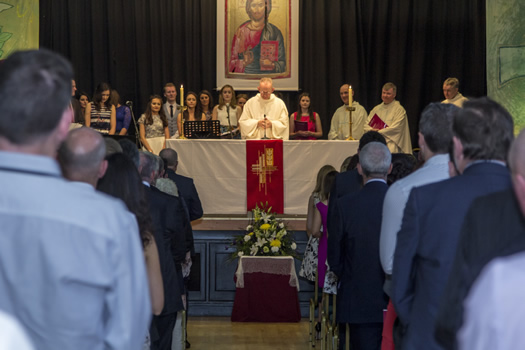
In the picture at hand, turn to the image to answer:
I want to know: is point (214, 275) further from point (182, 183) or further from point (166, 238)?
point (166, 238)

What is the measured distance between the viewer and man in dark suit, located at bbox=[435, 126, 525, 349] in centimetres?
175

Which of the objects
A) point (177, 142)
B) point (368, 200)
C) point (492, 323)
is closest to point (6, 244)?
point (492, 323)

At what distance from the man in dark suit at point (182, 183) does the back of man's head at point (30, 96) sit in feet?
15.5

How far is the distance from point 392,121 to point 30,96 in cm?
1030

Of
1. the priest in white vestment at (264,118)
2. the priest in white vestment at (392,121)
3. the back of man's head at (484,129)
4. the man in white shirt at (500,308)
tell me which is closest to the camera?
the man in white shirt at (500,308)

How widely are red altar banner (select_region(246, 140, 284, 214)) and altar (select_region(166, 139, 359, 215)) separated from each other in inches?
2.3

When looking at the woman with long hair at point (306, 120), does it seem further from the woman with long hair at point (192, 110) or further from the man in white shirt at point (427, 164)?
the man in white shirt at point (427, 164)

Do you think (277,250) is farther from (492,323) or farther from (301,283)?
(492,323)

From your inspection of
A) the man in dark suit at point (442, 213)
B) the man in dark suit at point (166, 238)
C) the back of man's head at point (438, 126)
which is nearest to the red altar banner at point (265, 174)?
the man in dark suit at point (166, 238)

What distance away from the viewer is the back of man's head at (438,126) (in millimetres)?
3131

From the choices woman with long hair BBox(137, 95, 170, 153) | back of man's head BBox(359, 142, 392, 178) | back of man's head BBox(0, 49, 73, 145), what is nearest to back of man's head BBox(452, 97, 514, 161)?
back of man's head BBox(0, 49, 73, 145)

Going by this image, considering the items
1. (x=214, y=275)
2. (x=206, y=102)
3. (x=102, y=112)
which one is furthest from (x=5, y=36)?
(x=214, y=275)

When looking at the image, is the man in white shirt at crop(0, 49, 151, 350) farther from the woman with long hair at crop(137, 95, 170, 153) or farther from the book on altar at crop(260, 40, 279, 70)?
the book on altar at crop(260, 40, 279, 70)

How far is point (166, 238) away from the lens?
457 centimetres
